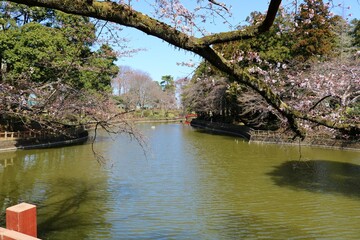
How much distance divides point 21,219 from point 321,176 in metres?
12.6

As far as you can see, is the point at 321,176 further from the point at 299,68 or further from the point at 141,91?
the point at 141,91

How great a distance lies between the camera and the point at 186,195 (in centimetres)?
1048

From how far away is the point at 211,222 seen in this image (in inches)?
330

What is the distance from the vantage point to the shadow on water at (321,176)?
1143 centimetres

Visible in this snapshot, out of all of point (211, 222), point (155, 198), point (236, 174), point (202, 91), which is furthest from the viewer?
point (202, 91)

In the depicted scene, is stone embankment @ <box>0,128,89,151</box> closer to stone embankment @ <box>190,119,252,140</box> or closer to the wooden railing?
stone embankment @ <box>190,119,252,140</box>

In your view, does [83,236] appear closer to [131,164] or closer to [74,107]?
[74,107]

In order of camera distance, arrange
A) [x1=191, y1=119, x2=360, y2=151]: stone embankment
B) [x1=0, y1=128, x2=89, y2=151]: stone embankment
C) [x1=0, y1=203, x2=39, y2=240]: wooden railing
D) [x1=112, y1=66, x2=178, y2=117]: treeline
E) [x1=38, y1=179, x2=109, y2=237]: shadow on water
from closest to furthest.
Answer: [x1=0, y1=203, x2=39, y2=240]: wooden railing < [x1=38, y1=179, x2=109, y2=237]: shadow on water < [x1=0, y1=128, x2=89, y2=151]: stone embankment < [x1=191, y1=119, x2=360, y2=151]: stone embankment < [x1=112, y1=66, x2=178, y2=117]: treeline

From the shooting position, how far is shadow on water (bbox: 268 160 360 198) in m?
11.4

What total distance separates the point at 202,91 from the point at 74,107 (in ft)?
100

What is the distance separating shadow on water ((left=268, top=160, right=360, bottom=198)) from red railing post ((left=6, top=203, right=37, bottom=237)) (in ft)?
33.5

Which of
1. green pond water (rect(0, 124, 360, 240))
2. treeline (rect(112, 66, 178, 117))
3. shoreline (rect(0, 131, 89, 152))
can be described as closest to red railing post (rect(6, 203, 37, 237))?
green pond water (rect(0, 124, 360, 240))

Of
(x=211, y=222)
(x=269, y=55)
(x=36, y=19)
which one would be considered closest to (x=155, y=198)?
(x=211, y=222)

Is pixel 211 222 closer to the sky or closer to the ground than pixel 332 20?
closer to the ground
